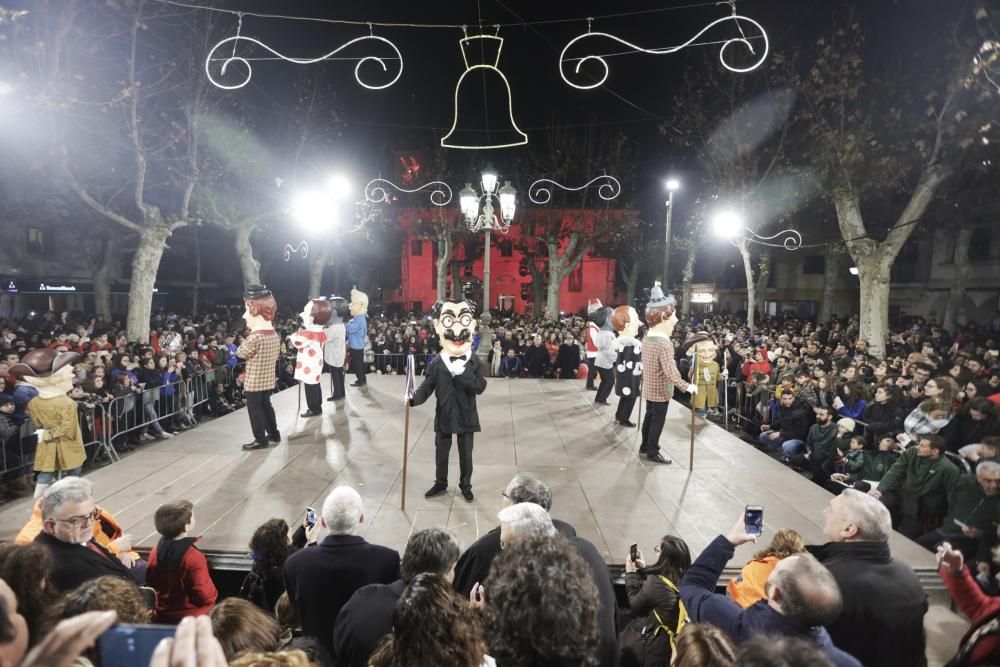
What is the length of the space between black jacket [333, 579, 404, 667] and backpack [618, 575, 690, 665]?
1.36 m

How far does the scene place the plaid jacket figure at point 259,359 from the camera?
7.03 meters

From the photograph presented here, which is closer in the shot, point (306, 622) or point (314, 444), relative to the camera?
point (306, 622)

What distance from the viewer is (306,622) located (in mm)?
2900

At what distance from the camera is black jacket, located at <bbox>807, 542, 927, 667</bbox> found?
254 cm

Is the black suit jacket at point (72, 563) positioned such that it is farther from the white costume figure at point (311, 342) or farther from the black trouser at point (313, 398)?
the black trouser at point (313, 398)

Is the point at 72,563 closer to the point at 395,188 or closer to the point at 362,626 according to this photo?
the point at 362,626

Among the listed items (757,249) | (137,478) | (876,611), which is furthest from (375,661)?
(757,249)

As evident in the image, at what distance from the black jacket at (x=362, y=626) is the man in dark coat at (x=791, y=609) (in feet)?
4.73

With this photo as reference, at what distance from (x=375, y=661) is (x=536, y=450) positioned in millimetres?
5481

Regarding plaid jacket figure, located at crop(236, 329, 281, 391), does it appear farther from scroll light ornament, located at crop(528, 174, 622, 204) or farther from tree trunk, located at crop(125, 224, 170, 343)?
tree trunk, located at crop(125, 224, 170, 343)

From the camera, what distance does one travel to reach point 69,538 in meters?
3.03

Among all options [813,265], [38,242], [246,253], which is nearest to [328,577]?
[246,253]

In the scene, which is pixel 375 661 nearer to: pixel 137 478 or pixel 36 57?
pixel 137 478

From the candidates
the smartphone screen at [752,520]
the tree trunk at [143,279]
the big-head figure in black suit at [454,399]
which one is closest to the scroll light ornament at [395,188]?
the big-head figure in black suit at [454,399]
